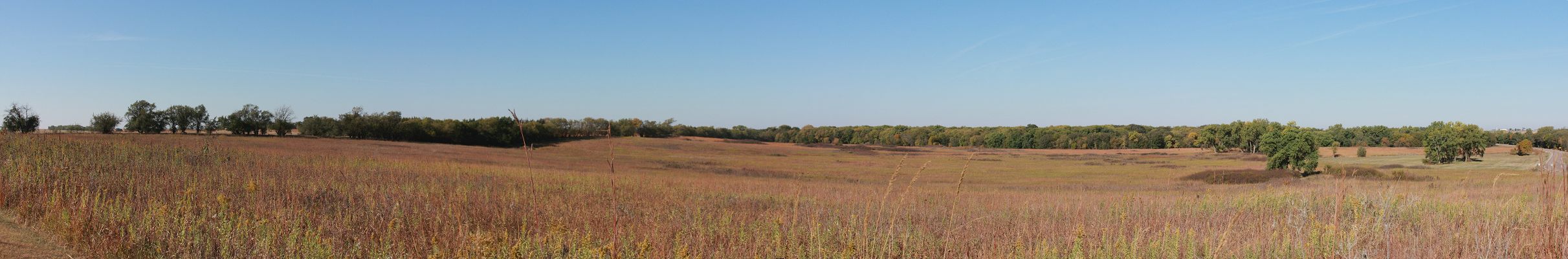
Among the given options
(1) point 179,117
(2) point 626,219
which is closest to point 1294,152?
(2) point 626,219

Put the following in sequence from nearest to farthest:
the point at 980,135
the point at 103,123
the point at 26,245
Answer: the point at 26,245, the point at 103,123, the point at 980,135

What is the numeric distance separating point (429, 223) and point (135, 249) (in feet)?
7.39

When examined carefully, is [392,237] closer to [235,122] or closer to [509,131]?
[235,122]

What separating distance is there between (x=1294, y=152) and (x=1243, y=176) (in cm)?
554

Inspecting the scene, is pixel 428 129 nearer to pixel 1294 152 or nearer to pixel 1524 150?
pixel 1294 152

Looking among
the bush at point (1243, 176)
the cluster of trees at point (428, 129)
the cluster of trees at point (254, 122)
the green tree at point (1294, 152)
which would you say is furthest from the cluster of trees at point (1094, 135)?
the cluster of trees at point (254, 122)

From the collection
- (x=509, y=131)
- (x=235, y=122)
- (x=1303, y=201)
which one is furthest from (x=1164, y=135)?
(x=235, y=122)

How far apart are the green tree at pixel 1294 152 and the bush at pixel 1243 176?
2.57 feet

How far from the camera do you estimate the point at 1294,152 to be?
3161 cm

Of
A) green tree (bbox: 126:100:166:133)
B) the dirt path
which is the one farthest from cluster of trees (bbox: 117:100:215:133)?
the dirt path

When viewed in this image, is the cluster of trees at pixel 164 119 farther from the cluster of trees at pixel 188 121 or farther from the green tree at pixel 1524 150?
the green tree at pixel 1524 150

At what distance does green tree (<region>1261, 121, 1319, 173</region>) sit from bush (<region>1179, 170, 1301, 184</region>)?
30.9 inches

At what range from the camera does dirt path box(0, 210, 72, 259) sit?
3.63 m

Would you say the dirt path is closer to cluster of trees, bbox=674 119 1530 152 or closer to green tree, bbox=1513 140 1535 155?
cluster of trees, bbox=674 119 1530 152
